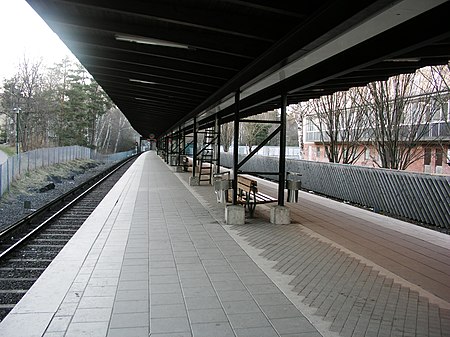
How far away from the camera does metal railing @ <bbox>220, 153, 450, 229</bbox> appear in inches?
343

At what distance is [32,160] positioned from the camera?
20.8 m

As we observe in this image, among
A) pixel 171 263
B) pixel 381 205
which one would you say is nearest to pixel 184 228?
pixel 171 263

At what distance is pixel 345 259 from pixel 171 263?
254 cm

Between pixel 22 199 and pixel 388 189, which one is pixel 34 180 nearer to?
pixel 22 199

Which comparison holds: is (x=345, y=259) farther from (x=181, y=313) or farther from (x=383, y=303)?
(x=181, y=313)

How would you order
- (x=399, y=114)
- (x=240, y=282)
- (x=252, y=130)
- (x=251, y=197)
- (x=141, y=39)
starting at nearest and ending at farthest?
(x=240, y=282) < (x=141, y=39) < (x=251, y=197) < (x=399, y=114) < (x=252, y=130)

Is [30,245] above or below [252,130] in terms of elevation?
below

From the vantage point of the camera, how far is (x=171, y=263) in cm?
551

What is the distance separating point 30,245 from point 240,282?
4872 mm

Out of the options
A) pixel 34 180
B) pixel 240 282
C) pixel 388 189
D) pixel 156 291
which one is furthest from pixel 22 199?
pixel 388 189

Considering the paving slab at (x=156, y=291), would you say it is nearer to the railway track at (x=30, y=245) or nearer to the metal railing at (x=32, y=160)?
the railway track at (x=30, y=245)

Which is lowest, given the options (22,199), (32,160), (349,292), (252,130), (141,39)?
(22,199)

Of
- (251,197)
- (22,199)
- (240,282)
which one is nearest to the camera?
(240,282)

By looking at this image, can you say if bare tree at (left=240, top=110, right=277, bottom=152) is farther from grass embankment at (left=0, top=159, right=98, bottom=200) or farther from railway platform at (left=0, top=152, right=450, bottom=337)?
railway platform at (left=0, top=152, right=450, bottom=337)
